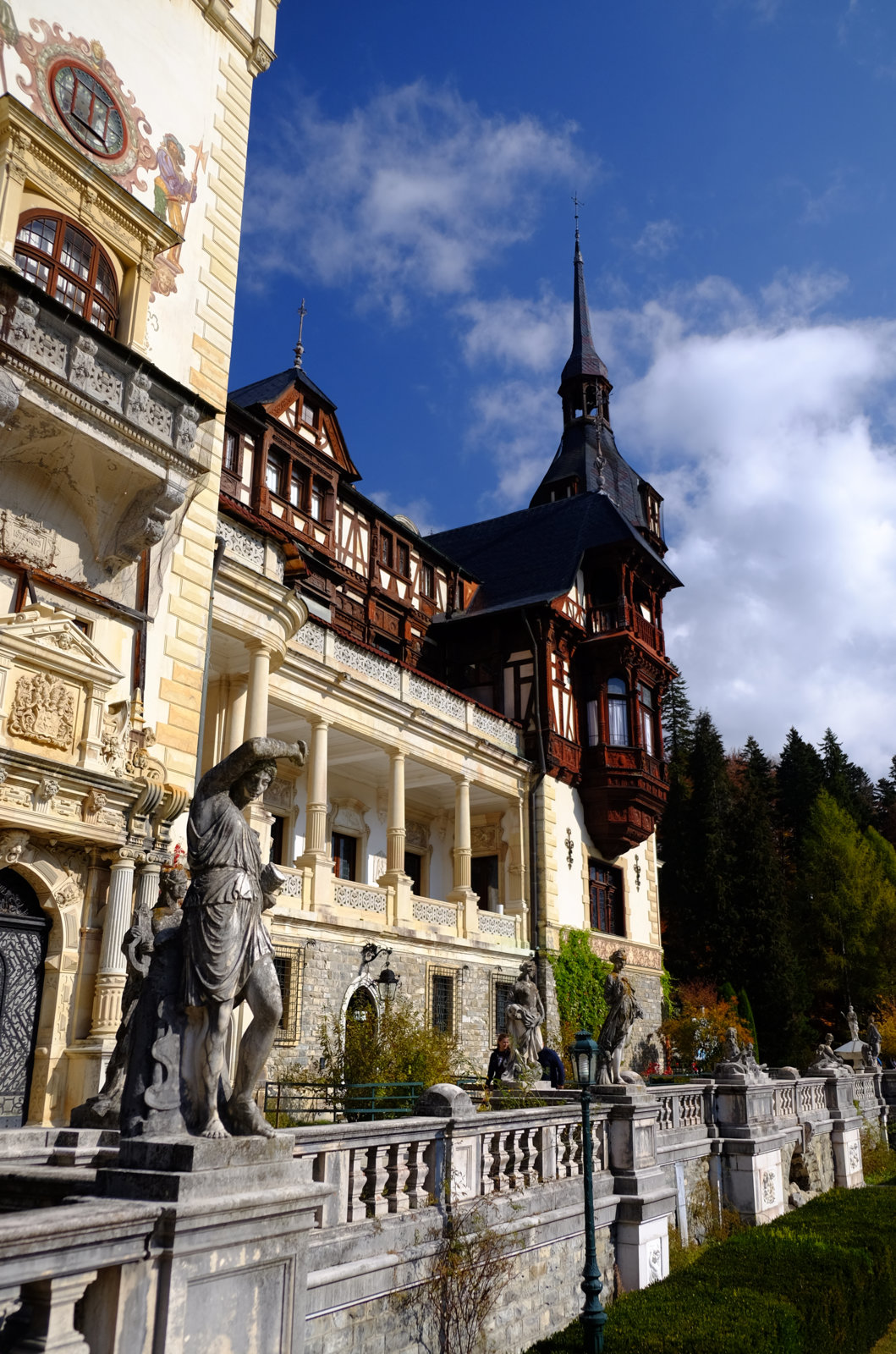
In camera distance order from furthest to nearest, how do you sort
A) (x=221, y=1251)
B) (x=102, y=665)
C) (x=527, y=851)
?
(x=527, y=851), (x=102, y=665), (x=221, y=1251)

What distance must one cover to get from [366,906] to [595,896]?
11.3 m

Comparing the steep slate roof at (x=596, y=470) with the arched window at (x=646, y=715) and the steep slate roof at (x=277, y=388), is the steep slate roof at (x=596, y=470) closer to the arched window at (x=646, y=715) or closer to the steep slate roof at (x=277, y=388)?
the arched window at (x=646, y=715)

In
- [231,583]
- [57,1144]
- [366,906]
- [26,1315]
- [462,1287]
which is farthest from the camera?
[366,906]

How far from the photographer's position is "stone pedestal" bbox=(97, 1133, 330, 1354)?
14.1 ft

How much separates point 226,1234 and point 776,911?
43829 millimetres

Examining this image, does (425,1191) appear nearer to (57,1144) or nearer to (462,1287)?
(462,1287)

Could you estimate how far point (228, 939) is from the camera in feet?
17.4

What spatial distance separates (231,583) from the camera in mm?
19125

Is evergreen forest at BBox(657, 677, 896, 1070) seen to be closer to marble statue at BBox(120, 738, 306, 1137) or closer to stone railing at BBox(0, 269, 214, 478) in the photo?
stone railing at BBox(0, 269, 214, 478)

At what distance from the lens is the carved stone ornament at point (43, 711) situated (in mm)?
11727

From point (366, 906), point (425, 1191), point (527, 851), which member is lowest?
point (425, 1191)

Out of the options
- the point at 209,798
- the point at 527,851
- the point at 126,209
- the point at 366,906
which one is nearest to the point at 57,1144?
the point at 209,798

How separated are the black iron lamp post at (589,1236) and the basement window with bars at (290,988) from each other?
10.8 meters

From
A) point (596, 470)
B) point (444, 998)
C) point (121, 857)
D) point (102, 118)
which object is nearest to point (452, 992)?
point (444, 998)
